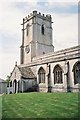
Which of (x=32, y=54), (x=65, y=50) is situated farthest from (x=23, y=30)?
(x=65, y=50)

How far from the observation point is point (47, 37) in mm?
45031

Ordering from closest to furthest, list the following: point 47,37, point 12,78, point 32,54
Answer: point 12,78 → point 32,54 → point 47,37

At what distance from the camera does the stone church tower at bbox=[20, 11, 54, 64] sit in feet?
138

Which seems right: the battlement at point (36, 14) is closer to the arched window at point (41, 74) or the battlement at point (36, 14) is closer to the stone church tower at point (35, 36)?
the stone church tower at point (35, 36)

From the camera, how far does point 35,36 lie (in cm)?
4238

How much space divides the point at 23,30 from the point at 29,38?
3.70 meters

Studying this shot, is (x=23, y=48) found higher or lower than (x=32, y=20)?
lower

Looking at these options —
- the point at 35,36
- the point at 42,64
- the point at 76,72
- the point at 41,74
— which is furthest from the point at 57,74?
the point at 35,36

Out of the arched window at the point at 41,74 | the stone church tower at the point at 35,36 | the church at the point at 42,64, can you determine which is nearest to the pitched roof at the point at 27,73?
the church at the point at 42,64

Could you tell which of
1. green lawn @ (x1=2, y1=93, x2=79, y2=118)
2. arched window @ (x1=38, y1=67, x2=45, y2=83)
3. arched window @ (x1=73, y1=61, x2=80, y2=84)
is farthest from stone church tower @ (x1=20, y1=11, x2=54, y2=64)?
green lawn @ (x1=2, y1=93, x2=79, y2=118)

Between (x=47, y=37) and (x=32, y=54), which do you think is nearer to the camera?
(x=32, y=54)

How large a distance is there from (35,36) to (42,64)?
11015 millimetres

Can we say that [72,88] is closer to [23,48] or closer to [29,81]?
[29,81]

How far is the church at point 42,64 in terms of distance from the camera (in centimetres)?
2711
